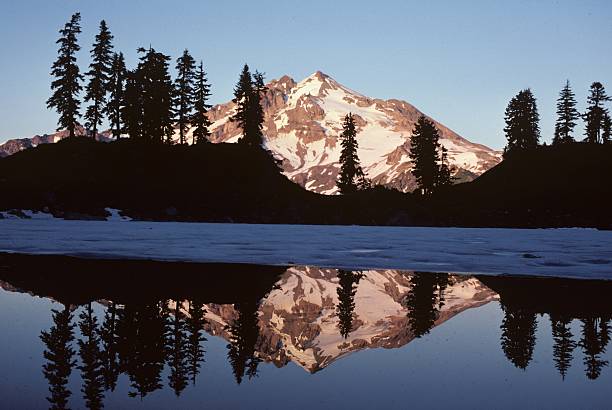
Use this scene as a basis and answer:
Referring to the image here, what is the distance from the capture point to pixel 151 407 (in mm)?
5809

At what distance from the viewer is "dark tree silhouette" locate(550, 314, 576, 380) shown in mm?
8112

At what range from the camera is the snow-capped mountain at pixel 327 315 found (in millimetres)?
8844

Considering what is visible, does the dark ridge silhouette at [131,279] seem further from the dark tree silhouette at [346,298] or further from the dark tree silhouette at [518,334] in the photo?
the dark tree silhouette at [518,334]

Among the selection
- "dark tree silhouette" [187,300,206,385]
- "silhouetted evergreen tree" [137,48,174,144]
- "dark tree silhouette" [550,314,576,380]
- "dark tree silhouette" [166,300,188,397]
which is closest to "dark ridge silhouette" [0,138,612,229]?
"silhouetted evergreen tree" [137,48,174,144]

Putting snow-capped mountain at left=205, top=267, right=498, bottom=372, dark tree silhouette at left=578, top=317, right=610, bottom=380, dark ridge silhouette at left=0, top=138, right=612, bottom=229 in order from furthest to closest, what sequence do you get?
dark ridge silhouette at left=0, top=138, right=612, bottom=229
snow-capped mountain at left=205, top=267, right=498, bottom=372
dark tree silhouette at left=578, top=317, right=610, bottom=380

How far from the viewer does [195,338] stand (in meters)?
9.16

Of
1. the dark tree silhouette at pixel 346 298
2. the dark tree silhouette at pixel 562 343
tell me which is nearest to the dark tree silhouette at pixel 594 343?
the dark tree silhouette at pixel 562 343

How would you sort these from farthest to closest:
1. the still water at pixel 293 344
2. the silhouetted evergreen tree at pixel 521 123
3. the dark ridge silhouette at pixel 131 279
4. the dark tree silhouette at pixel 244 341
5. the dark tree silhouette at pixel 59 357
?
the silhouetted evergreen tree at pixel 521 123
the dark ridge silhouette at pixel 131 279
the dark tree silhouette at pixel 244 341
the still water at pixel 293 344
the dark tree silhouette at pixel 59 357

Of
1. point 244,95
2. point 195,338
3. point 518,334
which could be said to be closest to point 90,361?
point 195,338

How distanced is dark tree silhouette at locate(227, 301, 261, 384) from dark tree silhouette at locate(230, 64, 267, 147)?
263ft

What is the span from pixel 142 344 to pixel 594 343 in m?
7.29

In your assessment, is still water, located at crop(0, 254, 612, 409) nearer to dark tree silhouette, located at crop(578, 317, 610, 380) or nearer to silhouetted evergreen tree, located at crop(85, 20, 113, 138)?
dark tree silhouette, located at crop(578, 317, 610, 380)

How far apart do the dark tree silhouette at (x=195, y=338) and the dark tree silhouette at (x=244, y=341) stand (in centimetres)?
45

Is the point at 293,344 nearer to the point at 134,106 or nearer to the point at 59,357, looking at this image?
the point at 59,357
